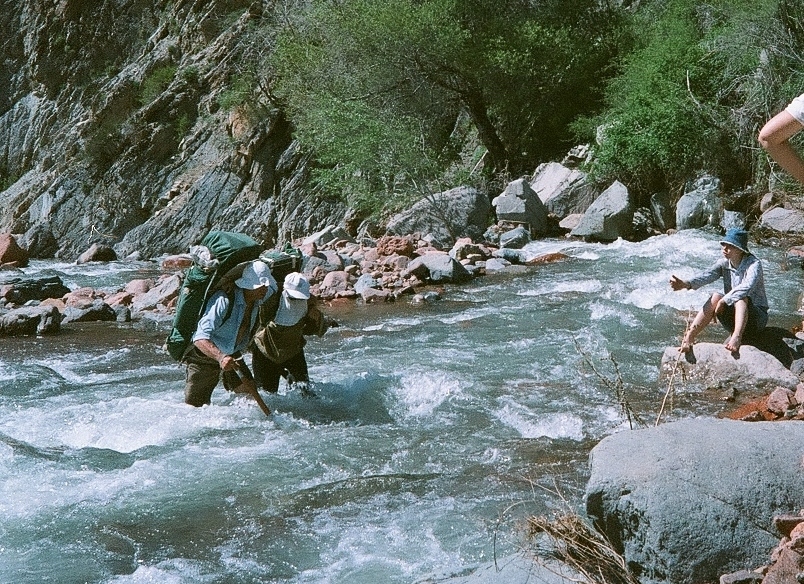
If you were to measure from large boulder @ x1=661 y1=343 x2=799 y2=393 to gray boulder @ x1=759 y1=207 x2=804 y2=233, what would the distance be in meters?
9.03

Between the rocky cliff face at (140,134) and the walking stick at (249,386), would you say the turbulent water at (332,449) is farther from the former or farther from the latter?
the rocky cliff face at (140,134)

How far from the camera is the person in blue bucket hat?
7.16 meters

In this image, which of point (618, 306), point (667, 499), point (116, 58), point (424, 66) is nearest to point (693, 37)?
point (424, 66)

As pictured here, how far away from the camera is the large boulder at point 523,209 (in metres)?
19.3

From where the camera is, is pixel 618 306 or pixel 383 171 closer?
pixel 618 306

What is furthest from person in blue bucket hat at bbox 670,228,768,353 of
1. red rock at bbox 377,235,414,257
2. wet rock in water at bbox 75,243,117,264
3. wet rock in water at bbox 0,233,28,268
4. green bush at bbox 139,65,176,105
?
green bush at bbox 139,65,176,105

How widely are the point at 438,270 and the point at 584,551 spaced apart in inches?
448

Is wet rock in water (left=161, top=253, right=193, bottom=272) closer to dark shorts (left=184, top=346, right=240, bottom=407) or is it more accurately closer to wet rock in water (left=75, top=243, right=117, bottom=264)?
wet rock in water (left=75, top=243, right=117, bottom=264)

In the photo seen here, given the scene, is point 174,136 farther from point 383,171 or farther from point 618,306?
point 618,306

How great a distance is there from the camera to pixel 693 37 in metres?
21.3

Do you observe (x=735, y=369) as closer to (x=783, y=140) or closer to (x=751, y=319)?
(x=751, y=319)

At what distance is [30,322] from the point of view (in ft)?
39.9

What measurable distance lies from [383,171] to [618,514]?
17.1 meters

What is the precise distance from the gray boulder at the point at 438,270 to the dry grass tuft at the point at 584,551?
11.0 metres
